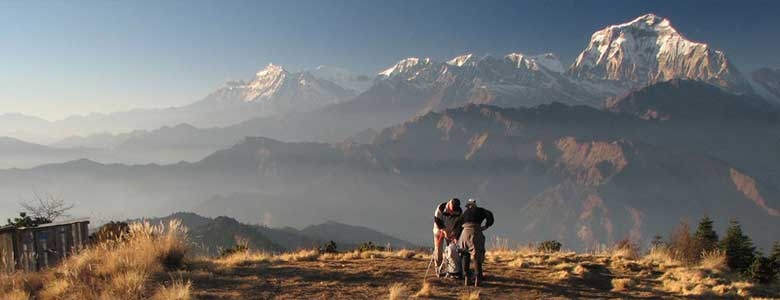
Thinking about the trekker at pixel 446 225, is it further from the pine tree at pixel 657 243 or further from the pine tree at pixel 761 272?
the pine tree at pixel 657 243

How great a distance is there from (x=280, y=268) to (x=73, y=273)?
18.9 feet

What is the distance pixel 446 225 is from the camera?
49.7ft

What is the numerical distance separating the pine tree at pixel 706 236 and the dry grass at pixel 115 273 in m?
25.7

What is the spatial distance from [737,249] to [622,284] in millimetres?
17318

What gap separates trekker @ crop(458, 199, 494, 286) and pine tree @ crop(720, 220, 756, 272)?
1221 cm

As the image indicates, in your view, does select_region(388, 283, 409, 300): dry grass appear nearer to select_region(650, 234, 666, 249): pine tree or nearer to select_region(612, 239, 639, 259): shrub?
select_region(612, 239, 639, 259): shrub

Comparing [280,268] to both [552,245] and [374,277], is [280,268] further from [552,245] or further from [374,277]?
[552,245]

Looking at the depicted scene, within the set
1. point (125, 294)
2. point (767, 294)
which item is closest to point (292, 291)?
point (125, 294)

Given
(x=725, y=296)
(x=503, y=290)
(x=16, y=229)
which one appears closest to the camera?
(x=503, y=290)

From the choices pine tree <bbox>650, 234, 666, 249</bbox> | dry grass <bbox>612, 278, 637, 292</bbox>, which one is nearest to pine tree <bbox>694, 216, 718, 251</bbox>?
pine tree <bbox>650, 234, 666, 249</bbox>

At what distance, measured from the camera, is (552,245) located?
2572cm

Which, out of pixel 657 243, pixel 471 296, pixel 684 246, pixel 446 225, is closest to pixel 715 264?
pixel 684 246

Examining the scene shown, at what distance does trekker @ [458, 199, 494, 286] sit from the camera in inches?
554

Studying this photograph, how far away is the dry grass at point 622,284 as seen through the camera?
14.7m
